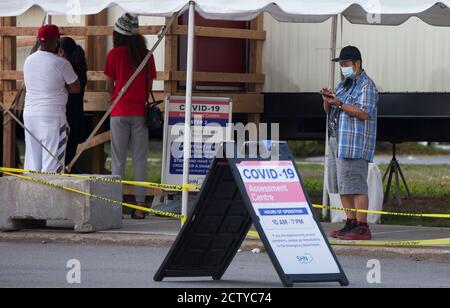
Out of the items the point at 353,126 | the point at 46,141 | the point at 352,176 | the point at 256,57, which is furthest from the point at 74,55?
the point at 352,176

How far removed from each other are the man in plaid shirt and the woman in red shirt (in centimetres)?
270

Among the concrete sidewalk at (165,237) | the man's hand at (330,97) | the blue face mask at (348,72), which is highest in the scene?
the blue face mask at (348,72)

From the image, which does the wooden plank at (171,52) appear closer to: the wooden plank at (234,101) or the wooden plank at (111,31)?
the wooden plank at (111,31)

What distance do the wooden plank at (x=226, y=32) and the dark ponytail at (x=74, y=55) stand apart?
3.90 ft

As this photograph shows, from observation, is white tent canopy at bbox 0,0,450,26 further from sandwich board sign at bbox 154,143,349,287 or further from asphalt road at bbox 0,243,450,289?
sandwich board sign at bbox 154,143,349,287

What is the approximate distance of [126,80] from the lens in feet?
46.4

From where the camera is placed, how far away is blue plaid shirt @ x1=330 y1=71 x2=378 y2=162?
40.2 feet

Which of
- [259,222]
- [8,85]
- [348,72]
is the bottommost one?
[259,222]

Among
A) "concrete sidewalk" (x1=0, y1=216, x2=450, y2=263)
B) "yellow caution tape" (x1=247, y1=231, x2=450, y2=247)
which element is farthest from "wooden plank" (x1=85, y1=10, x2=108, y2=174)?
"yellow caution tape" (x1=247, y1=231, x2=450, y2=247)

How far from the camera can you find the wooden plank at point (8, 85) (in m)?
15.6

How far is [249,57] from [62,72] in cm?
318

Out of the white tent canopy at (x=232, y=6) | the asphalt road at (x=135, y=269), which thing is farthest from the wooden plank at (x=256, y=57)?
the asphalt road at (x=135, y=269)

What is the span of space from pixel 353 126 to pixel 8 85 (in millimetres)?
5315

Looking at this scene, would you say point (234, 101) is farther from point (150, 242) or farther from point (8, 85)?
point (150, 242)
